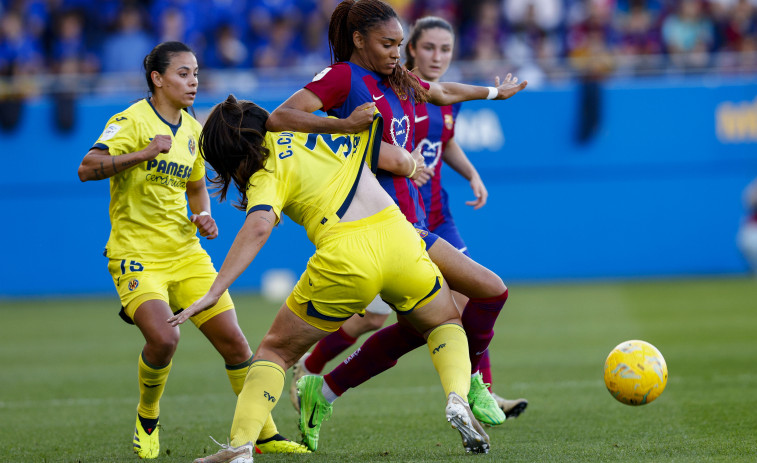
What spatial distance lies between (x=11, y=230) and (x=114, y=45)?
354 centimetres

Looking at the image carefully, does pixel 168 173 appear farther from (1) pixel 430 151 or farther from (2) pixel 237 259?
(1) pixel 430 151

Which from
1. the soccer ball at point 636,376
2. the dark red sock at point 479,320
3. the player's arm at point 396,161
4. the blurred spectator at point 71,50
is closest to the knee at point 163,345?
the player's arm at point 396,161

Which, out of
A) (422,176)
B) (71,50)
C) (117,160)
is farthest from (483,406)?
(71,50)

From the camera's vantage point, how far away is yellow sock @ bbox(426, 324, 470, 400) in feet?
15.1

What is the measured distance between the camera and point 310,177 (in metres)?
4.48

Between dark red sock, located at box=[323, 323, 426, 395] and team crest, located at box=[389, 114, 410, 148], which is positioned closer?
team crest, located at box=[389, 114, 410, 148]

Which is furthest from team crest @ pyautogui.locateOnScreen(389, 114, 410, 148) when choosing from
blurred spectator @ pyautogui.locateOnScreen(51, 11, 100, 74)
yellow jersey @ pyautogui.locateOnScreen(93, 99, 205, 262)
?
blurred spectator @ pyautogui.locateOnScreen(51, 11, 100, 74)

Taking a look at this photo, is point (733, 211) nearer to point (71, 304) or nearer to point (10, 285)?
point (71, 304)

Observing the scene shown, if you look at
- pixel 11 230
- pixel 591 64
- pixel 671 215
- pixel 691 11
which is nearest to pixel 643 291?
pixel 671 215

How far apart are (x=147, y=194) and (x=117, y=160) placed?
0.34 m

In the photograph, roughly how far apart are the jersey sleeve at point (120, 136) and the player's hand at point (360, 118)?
1483 millimetres

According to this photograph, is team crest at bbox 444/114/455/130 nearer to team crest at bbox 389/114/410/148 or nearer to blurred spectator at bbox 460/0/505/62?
team crest at bbox 389/114/410/148

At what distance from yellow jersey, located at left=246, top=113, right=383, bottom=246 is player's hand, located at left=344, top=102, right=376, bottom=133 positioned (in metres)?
0.09

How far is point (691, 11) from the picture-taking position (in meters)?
16.5
